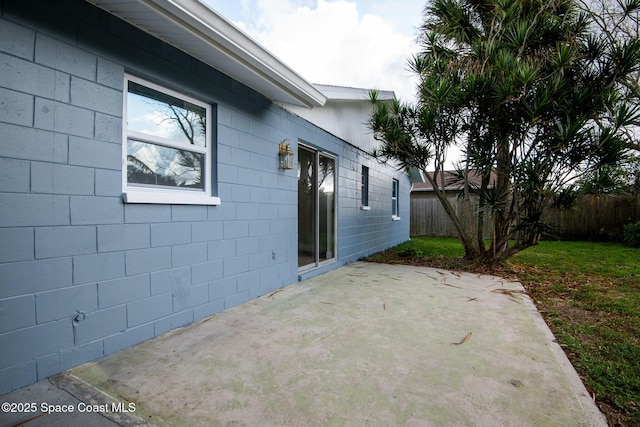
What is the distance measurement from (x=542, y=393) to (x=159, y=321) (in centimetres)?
294

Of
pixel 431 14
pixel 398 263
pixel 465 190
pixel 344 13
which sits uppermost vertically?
pixel 344 13

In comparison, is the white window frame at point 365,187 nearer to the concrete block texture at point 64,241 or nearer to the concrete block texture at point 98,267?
the concrete block texture at point 98,267

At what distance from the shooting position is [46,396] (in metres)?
1.78

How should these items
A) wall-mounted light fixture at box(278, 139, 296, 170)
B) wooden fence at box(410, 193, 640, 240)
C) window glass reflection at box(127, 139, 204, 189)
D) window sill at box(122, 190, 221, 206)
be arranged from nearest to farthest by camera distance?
window sill at box(122, 190, 221, 206) → window glass reflection at box(127, 139, 204, 189) → wall-mounted light fixture at box(278, 139, 296, 170) → wooden fence at box(410, 193, 640, 240)

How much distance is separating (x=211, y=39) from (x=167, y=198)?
1.46m

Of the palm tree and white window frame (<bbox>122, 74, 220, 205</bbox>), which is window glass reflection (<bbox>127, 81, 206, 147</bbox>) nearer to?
white window frame (<bbox>122, 74, 220, 205</bbox>)

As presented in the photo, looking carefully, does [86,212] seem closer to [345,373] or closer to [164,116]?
[164,116]

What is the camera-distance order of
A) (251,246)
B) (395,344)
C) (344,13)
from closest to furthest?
(395,344) < (251,246) < (344,13)

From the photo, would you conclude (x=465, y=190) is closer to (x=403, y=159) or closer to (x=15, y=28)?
(x=403, y=159)

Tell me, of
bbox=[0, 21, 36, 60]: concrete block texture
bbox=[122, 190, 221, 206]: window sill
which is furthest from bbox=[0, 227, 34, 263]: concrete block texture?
bbox=[0, 21, 36, 60]: concrete block texture

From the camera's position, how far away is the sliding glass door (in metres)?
5.26

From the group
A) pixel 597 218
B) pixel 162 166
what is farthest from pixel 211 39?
pixel 597 218

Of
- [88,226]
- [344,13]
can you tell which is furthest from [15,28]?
[344,13]

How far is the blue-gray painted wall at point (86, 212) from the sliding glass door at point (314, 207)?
180 cm
